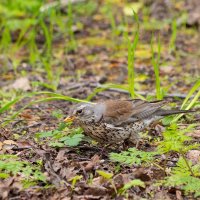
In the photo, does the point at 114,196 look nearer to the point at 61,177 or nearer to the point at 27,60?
the point at 61,177

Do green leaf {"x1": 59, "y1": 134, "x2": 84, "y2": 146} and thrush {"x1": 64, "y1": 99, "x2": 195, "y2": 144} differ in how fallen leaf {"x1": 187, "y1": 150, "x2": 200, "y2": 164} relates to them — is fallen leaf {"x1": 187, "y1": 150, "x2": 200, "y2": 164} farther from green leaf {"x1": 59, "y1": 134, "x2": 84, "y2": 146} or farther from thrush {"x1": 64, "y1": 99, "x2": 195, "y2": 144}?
green leaf {"x1": 59, "y1": 134, "x2": 84, "y2": 146}

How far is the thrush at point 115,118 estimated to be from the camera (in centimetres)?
611

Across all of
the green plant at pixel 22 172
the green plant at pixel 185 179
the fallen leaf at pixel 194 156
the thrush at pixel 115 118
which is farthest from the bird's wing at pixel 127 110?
the green plant at pixel 22 172

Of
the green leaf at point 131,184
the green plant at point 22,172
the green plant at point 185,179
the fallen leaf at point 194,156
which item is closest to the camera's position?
the green leaf at point 131,184

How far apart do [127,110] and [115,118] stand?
0.77 feet

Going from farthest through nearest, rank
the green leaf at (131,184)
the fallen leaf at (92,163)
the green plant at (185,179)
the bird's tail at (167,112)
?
1. the bird's tail at (167,112)
2. the fallen leaf at (92,163)
3. the green plant at (185,179)
4. the green leaf at (131,184)

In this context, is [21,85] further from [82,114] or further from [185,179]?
[185,179]

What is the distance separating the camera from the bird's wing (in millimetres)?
6188

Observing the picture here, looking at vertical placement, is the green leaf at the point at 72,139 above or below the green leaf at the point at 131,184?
above

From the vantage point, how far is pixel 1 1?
1182 cm

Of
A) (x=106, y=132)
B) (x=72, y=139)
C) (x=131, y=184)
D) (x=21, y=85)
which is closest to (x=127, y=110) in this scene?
(x=106, y=132)

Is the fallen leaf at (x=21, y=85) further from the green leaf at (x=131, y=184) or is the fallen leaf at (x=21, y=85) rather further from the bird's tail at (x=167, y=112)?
the green leaf at (x=131, y=184)

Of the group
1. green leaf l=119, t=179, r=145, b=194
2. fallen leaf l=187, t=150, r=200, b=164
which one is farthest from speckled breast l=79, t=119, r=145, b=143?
green leaf l=119, t=179, r=145, b=194

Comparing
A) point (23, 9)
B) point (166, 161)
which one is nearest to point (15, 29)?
point (23, 9)
